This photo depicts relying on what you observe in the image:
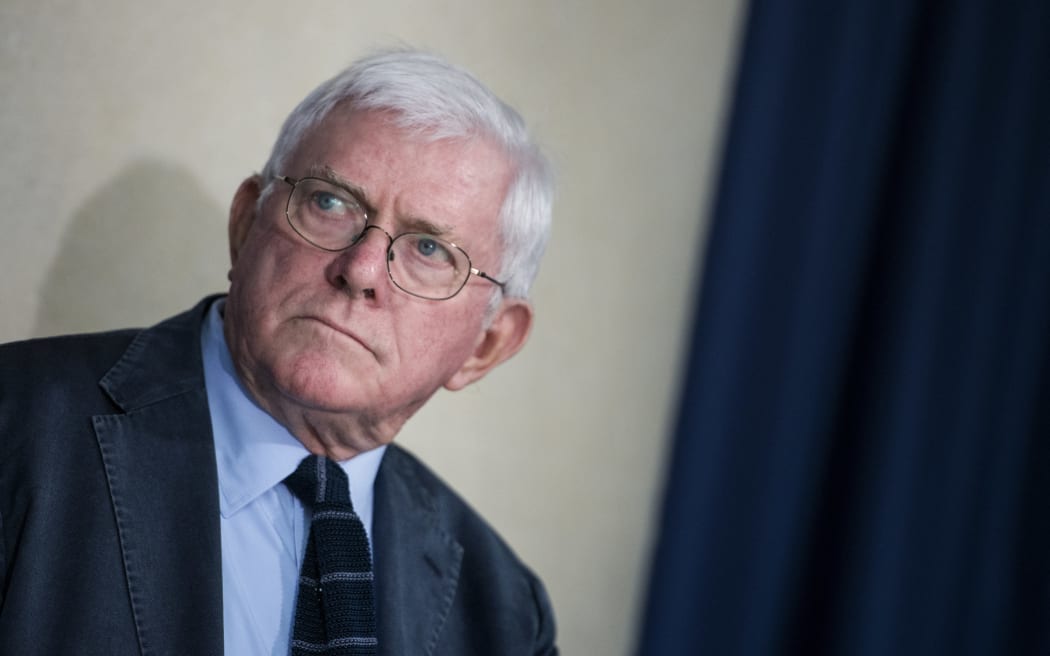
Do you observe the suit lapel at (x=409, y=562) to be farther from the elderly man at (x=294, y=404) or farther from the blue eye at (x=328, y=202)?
the blue eye at (x=328, y=202)

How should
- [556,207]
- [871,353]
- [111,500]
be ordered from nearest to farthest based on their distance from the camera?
[111,500] < [871,353] < [556,207]

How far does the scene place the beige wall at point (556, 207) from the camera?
1.79 m

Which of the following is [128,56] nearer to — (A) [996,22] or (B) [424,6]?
(B) [424,6]

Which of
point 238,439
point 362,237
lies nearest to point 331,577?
point 238,439

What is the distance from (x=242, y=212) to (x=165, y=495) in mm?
512

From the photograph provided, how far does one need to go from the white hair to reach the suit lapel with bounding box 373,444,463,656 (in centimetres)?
40

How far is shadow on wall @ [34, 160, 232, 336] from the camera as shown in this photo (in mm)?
1819

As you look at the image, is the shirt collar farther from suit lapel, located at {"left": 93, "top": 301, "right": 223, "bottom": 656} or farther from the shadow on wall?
the shadow on wall

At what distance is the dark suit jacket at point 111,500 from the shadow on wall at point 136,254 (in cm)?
25

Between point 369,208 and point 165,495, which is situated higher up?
point 369,208

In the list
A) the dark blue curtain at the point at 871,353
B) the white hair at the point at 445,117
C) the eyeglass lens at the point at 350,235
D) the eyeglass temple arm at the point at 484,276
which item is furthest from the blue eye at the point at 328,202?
the dark blue curtain at the point at 871,353

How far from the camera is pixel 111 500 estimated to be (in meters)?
1.43

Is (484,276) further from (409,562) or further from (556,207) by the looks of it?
(556,207)

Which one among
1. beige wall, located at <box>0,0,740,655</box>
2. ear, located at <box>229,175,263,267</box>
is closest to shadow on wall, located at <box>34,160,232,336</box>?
beige wall, located at <box>0,0,740,655</box>
